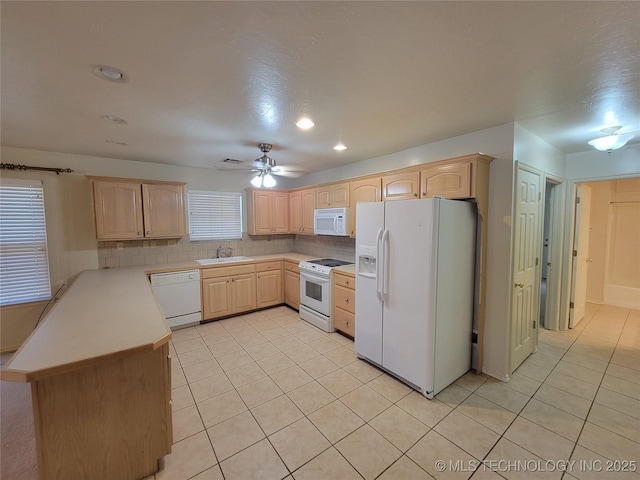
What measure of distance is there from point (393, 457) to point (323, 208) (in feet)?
10.4

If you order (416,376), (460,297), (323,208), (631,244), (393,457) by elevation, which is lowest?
(393,457)

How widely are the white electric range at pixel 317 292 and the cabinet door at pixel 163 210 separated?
198 centimetres

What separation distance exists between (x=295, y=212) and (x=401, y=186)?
94.0 inches

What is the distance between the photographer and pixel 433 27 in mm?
1258

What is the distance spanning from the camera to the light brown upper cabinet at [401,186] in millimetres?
2853

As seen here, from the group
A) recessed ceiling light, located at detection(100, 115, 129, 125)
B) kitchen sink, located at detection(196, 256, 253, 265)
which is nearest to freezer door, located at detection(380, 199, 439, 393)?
recessed ceiling light, located at detection(100, 115, 129, 125)

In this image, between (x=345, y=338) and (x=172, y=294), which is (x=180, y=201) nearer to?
(x=172, y=294)

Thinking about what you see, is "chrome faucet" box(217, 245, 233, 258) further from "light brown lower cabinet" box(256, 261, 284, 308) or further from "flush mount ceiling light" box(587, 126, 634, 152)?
"flush mount ceiling light" box(587, 126, 634, 152)

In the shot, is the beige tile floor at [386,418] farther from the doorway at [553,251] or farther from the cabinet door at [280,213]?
the cabinet door at [280,213]

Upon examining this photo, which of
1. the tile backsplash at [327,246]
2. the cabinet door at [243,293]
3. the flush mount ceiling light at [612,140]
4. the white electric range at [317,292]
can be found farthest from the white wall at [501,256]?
the cabinet door at [243,293]

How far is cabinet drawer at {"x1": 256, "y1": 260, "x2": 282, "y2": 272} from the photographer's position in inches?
177

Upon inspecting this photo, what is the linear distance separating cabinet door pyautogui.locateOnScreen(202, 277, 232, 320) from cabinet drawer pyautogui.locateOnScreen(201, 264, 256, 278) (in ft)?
0.20

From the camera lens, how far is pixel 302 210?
4.77 meters

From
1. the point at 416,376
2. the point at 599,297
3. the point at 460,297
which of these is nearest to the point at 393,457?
the point at 416,376
